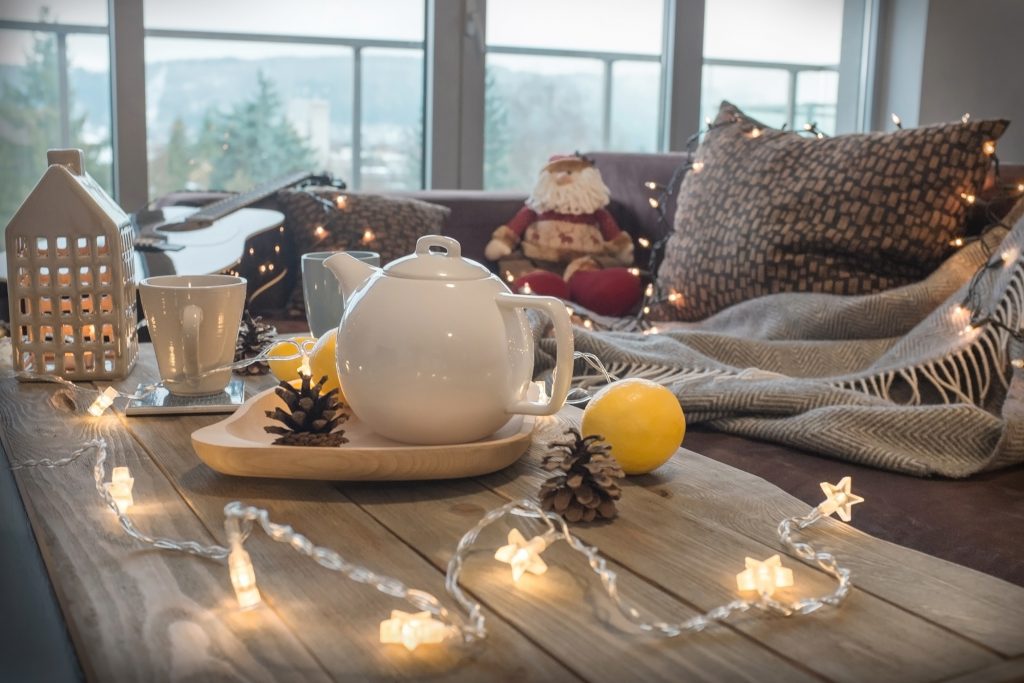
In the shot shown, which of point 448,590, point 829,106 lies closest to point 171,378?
point 448,590

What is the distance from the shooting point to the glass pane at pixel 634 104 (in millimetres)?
3514

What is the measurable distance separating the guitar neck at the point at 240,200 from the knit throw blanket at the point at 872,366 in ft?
2.43

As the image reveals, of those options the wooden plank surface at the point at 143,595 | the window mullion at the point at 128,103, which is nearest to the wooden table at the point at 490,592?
the wooden plank surface at the point at 143,595

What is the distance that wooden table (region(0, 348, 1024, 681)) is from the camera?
508mm

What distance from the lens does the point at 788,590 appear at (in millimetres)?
598

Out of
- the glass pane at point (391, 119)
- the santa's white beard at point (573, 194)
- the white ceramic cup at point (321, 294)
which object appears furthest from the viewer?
the glass pane at point (391, 119)

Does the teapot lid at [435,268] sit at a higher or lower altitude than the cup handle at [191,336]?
higher

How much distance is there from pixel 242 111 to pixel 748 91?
170 centimetres

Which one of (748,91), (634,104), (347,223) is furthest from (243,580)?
(748,91)

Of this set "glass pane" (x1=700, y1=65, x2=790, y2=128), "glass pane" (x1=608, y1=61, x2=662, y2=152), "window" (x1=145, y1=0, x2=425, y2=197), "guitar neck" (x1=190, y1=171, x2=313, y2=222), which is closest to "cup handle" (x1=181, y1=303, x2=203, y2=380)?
"guitar neck" (x1=190, y1=171, x2=313, y2=222)

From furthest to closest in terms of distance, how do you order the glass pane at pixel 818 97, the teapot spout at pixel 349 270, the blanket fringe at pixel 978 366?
the glass pane at pixel 818 97 < the blanket fringe at pixel 978 366 < the teapot spout at pixel 349 270

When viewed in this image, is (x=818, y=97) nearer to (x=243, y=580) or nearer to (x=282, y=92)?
(x=282, y=92)

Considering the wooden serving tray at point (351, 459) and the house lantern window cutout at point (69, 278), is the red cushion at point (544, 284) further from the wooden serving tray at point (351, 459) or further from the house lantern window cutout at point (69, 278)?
the wooden serving tray at point (351, 459)

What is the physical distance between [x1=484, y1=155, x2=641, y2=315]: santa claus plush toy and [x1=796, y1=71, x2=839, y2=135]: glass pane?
1636 mm
